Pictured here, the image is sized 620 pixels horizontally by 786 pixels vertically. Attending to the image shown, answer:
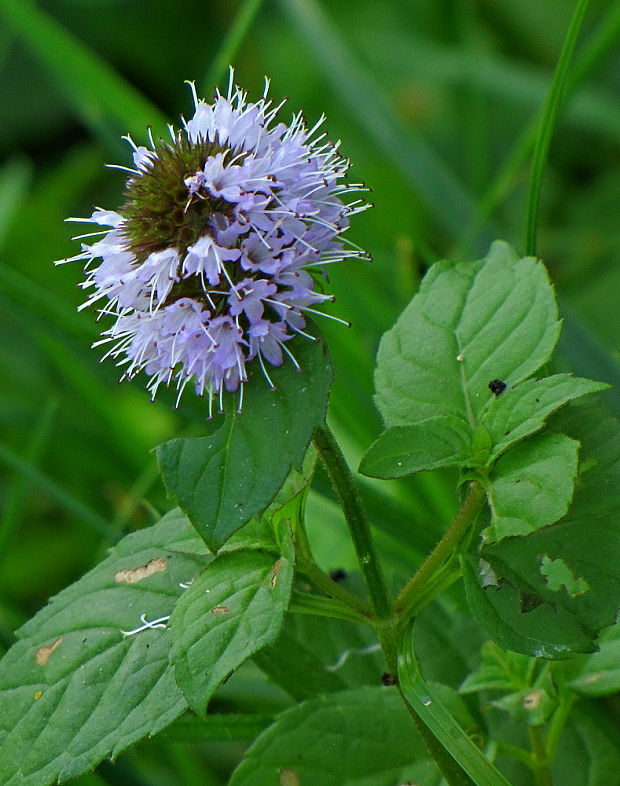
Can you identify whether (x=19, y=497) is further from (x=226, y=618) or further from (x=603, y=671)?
(x=603, y=671)

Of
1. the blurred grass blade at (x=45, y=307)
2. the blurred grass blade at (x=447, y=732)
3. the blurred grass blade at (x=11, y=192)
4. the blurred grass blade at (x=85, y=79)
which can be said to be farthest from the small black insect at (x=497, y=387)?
the blurred grass blade at (x=11, y=192)

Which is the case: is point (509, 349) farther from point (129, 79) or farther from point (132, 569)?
point (129, 79)

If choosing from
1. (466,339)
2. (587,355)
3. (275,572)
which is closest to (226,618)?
(275,572)

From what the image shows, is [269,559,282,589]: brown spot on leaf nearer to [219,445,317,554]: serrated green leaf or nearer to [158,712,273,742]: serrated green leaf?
[219,445,317,554]: serrated green leaf

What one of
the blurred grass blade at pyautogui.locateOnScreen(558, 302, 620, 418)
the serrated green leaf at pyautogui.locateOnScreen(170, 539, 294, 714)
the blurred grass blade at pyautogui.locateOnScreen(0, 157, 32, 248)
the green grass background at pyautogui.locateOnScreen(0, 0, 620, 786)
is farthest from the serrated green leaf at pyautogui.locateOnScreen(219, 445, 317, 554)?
the blurred grass blade at pyautogui.locateOnScreen(0, 157, 32, 248)

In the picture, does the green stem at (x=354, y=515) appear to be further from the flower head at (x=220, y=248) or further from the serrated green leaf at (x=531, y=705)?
the serrated green leaf at (x=531, y=705)

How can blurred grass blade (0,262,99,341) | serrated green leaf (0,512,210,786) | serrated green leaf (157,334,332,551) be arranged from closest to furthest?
serrated green leaf (157,334,332,551) → serrated green leaf (0,512,210,786) → blurred grass blade (0,262,99,341)

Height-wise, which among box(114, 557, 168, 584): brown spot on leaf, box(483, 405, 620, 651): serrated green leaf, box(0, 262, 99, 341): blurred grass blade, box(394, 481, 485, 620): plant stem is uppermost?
box(0, 262, 99, 341): blurred grass blade
